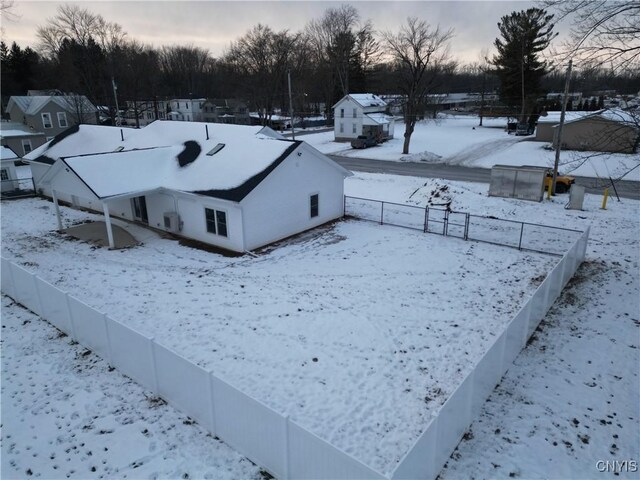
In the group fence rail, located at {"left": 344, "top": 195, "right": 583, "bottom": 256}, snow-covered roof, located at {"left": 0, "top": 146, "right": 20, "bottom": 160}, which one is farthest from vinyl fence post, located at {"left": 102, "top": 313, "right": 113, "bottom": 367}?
snow-covered roof, located at {"left": 0, "top": 146, "right": 20, "bottom": 160}

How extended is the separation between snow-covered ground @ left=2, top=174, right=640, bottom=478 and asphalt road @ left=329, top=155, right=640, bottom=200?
896 centimetres

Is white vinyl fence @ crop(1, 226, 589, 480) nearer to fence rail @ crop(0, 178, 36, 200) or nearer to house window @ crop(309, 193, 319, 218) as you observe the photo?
house window @ crop(309, 193, 319, 218)

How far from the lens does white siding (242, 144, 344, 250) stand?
747 inches

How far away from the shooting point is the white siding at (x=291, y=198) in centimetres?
1898

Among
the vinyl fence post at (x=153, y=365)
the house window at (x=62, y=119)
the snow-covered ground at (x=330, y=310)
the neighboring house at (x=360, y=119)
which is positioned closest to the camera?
the vinyl fence post at (x=153, y=365)

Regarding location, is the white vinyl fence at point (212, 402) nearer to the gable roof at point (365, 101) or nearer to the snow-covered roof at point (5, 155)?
the snow-covered roof at point (5, 155)

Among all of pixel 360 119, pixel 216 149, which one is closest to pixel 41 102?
pixel 360 119

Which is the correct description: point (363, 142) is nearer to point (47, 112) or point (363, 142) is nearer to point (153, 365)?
point (47, 112)

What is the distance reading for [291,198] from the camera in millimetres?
20703

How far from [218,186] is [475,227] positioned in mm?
12484

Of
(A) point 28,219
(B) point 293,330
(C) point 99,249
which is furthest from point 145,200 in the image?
(B) point 293,330

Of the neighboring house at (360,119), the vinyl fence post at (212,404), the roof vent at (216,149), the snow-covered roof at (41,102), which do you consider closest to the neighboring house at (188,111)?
the snow-covered roof at (41,102)

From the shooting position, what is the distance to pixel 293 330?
41.5ft

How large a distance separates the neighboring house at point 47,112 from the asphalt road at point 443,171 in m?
31.4
